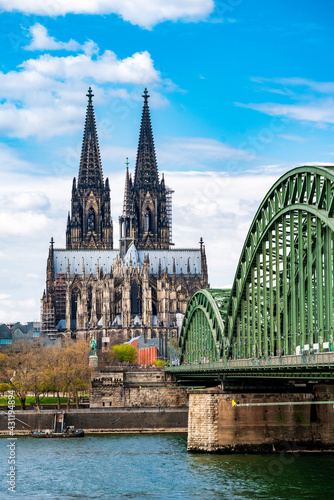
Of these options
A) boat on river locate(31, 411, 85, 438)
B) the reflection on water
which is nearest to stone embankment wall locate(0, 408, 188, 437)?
boat on river locate(31, 411, 85, 438)

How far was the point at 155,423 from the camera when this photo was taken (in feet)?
285

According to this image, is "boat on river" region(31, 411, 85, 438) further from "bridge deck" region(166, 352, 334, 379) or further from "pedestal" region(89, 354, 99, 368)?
"pedestal" region(89, 354, 99, 368)

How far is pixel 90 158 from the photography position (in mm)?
184625

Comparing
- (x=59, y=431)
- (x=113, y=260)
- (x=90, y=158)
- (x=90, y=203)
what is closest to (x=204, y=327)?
(x=59, y=431)

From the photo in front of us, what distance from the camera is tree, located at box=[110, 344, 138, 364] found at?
13612 centimetres

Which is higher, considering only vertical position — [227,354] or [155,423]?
[227,354]

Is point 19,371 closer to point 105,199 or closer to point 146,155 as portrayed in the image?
point 105,199

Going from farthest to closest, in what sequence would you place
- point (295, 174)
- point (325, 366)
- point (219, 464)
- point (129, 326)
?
point (129, 326) < point (219, 464) < point (295, 174) < point (325, 366)

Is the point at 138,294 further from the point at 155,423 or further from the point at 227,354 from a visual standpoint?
the point at 227,354

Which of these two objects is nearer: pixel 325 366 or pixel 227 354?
pixel 325 366

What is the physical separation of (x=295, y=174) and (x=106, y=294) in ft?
368

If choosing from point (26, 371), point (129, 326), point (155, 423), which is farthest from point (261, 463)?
point (129, 326)

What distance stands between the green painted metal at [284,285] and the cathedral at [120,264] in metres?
76.2

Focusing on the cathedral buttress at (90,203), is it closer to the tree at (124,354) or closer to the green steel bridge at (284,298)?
the tree at (124,354)
